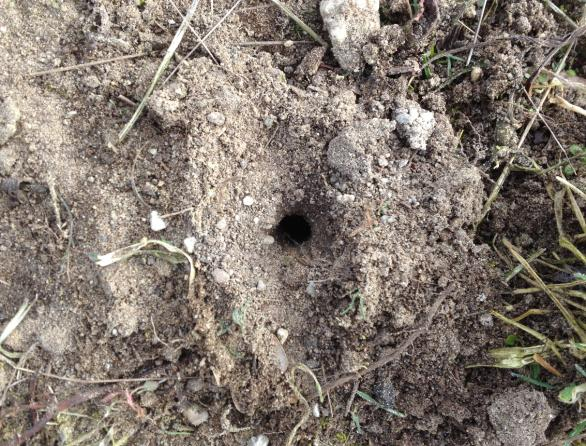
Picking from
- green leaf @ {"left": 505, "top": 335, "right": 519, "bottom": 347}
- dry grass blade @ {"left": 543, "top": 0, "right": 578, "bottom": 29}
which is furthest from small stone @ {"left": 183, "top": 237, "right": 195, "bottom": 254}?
dry grass blade @ {"left": 543, "top": 0, "right": 578, "bottom": 29}

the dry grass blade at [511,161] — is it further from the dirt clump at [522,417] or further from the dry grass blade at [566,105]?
the dirt clump at [522,417]

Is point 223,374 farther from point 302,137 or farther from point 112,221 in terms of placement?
point 302,137

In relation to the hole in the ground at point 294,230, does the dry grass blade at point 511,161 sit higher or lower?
higher

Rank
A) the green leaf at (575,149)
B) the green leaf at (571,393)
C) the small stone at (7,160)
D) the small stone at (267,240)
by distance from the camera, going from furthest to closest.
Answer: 1. the green leaf at (575,149)
2. the small stone at (267,240)
3. the small stone at (7,160)
4. the green leaf at (571,393)

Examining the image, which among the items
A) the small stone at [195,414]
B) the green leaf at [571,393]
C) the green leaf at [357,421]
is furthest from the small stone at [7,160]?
the green leaf at [571,393]

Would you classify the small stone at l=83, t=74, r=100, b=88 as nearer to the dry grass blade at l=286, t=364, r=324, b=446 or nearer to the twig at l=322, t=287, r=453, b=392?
the dry grass blade at l=286, t=364, r=324, b=446

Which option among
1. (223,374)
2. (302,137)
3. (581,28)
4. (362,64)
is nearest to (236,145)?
(302,137)

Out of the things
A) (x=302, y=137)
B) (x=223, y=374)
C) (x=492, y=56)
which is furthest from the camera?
(x=492, y=56)
